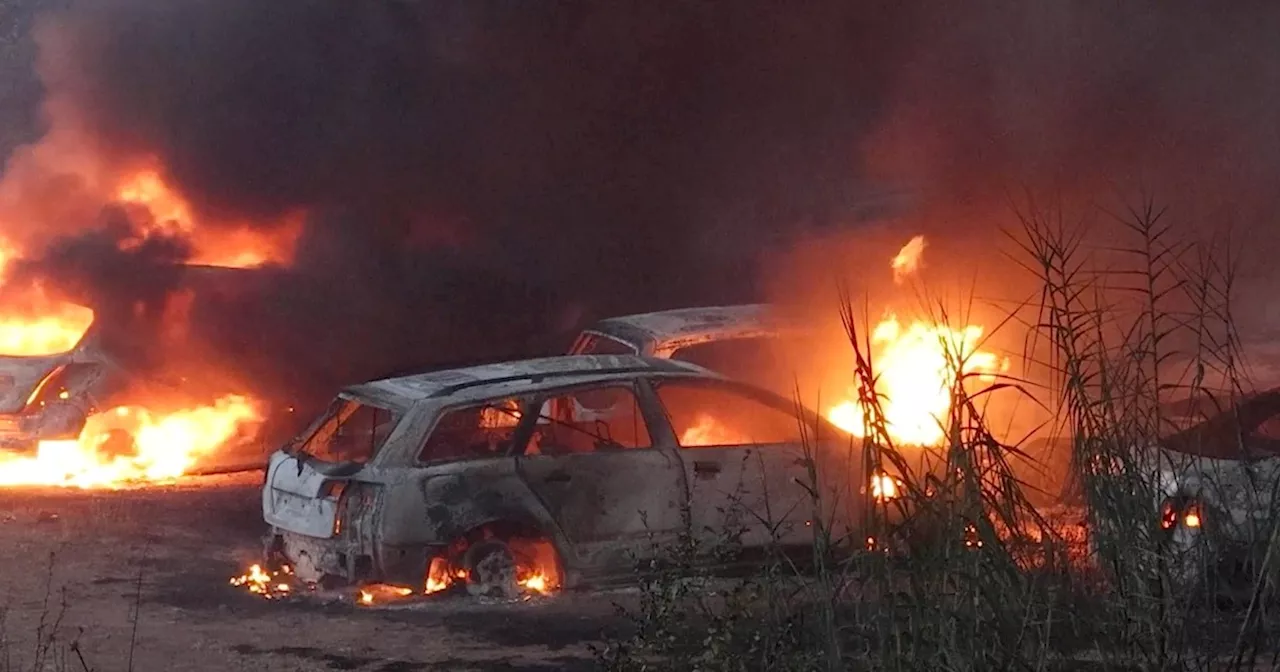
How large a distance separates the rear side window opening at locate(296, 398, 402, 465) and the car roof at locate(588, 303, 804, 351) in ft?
7.78

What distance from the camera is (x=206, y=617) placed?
7984 millimetres

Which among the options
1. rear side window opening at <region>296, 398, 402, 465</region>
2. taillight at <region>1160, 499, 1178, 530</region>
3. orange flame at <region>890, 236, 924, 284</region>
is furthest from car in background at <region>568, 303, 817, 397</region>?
taillight at <region>1160, 499, 1178, 530</region>

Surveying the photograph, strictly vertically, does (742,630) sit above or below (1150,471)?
below

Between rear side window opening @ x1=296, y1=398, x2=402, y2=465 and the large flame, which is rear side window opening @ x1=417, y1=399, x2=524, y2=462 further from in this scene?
the large flame

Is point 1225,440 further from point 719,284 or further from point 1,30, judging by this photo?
point 1,30

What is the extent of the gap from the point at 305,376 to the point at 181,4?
5.21 meters

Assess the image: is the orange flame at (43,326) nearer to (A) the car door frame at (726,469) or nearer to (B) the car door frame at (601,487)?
(B) the car door frame at (601,487)

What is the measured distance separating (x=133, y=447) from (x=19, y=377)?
1.02 m

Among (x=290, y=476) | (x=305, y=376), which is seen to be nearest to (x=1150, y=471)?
(x=290, y=476)

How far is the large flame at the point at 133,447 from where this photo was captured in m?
12.0

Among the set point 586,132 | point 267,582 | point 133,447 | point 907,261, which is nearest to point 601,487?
point 267,582

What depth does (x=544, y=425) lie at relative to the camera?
848 centimetres

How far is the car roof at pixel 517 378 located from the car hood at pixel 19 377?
455 centimetres

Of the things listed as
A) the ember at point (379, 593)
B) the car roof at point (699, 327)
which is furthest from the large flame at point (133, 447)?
the ember at point (379, 593)
